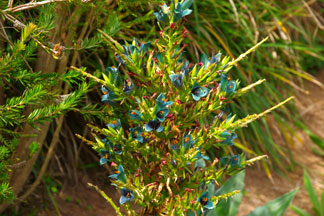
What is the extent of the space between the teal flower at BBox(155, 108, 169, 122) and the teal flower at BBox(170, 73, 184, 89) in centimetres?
9

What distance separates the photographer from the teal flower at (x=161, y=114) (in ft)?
4.58

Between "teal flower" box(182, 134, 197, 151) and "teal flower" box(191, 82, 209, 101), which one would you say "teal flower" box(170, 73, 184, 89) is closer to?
"teal flower" box(191, 82, 209, 101)

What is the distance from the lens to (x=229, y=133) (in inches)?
56.6

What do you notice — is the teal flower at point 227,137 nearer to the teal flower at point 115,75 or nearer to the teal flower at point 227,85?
the teal flower at point 227,85

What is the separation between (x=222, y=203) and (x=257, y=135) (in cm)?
124

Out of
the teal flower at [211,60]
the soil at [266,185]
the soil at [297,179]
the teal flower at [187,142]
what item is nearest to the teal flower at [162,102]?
the teal flower at [187,142]

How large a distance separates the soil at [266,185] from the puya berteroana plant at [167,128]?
0.56 meters

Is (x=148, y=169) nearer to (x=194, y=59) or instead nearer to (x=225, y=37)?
(x=194, y=59)

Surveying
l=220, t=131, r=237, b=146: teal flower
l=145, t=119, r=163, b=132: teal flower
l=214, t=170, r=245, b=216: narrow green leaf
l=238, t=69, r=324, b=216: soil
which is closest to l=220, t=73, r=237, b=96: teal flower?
l=220, t=131, r=237, b=146: teal flower

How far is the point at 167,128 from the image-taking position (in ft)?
4.78

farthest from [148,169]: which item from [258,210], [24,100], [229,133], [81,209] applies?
[81,209]

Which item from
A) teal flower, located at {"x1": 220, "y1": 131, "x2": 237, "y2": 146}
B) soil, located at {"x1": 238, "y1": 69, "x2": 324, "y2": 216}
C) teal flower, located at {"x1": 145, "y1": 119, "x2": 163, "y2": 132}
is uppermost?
teal flower, located at {"x1": 145, "y1": 119, "x2": 163, "y2": 132}

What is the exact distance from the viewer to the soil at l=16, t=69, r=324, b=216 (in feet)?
8.89

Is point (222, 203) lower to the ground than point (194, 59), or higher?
lower
